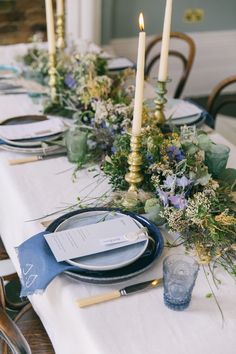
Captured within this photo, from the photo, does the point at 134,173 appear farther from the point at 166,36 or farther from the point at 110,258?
the point at 166,36

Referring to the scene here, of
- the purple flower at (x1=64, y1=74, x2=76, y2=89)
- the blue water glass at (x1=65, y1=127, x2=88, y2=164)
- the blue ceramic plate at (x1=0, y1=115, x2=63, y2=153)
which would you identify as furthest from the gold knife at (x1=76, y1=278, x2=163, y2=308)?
the purple flower at (x1=64, y1=74, x2=76, y2=89)

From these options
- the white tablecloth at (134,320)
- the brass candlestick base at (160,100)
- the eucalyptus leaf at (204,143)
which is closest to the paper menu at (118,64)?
the brass candlestick base at (160,100)

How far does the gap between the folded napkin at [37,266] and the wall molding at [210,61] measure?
301 cm

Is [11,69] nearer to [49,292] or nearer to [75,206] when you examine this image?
[75,206]

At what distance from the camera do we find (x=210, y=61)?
4.35 metres

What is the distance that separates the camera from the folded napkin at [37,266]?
1.21 metres

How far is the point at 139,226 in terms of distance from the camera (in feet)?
4.45

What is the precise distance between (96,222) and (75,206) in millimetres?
136

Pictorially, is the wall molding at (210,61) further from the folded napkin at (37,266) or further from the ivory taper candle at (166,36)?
the folded napkin at (37,266)

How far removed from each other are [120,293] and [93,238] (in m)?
0.17

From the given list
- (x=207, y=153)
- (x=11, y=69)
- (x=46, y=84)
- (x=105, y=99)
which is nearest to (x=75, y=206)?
(x=207, y=153)

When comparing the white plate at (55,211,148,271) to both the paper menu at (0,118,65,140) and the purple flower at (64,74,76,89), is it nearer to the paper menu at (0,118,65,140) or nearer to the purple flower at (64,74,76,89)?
the paper menu at (0,118,65,140)

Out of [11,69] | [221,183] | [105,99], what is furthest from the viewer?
[11,69]

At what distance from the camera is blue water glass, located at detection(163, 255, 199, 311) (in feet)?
3.78
